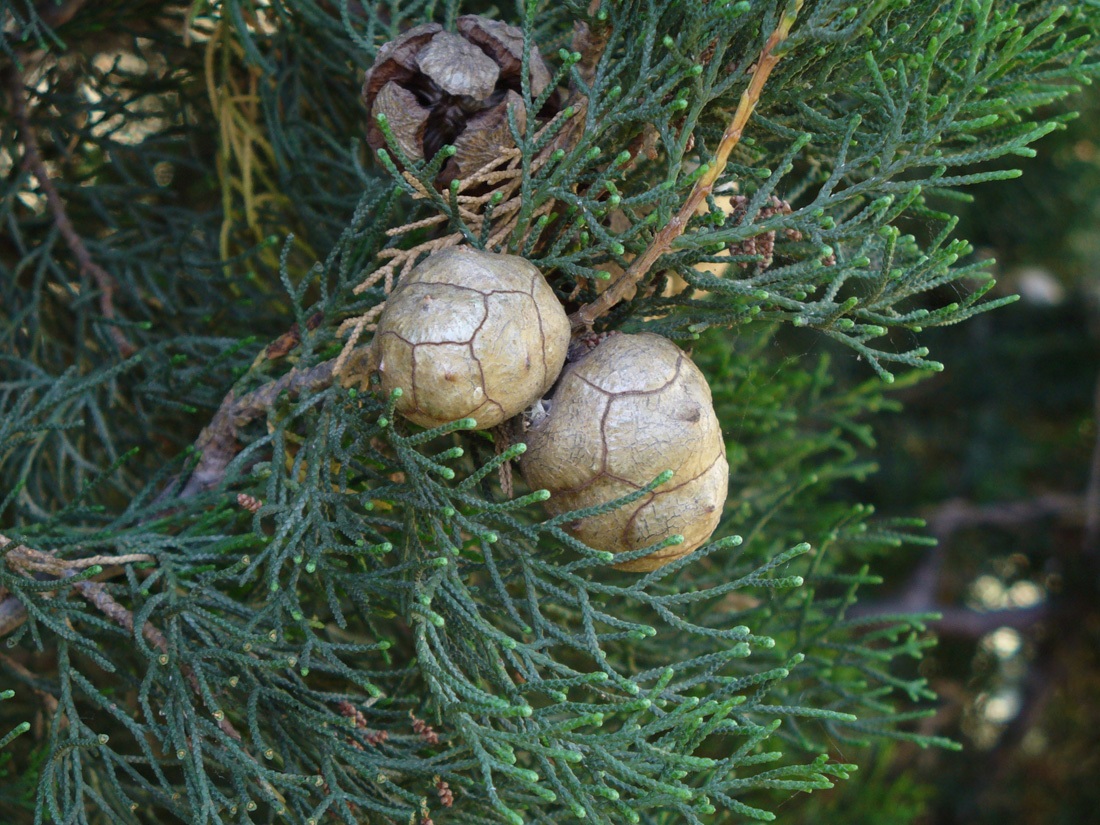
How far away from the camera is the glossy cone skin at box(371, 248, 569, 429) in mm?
1228

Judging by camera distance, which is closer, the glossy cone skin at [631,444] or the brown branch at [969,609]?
the glossy cone skin at [631,444]

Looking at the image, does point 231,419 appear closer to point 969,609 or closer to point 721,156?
point 721,156

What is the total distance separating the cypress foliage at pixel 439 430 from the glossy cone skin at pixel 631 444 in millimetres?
45

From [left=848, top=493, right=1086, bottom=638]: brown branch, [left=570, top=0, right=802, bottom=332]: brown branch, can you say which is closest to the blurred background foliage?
[left=848, top=493, right=1086, bottom=638]: brown branch

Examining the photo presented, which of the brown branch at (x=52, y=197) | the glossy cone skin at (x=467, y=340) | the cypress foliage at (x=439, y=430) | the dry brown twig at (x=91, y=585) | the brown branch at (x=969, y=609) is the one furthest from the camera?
the brown branch at (x=969, y=609)

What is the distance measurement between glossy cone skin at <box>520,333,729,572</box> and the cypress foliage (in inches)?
1.8

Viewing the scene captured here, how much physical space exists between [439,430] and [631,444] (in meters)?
0.27

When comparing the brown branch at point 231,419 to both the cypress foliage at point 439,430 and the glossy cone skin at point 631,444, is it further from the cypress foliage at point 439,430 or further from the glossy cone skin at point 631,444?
the glossy cone skin at point 631,444

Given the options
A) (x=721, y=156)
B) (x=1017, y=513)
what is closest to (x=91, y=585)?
(x=721, y=156)

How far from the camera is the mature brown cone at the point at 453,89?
55.5 inches

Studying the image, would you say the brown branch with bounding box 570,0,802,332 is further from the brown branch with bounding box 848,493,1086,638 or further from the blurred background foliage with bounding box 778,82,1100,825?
the brown branch with bounding box 848,493,1086,638

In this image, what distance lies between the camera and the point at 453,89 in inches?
55.1

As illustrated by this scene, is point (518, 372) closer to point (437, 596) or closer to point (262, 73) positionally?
point (437, 596)

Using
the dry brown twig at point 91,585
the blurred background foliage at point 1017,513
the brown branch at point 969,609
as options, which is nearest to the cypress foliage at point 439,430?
the dry brown twig at point 91,585
